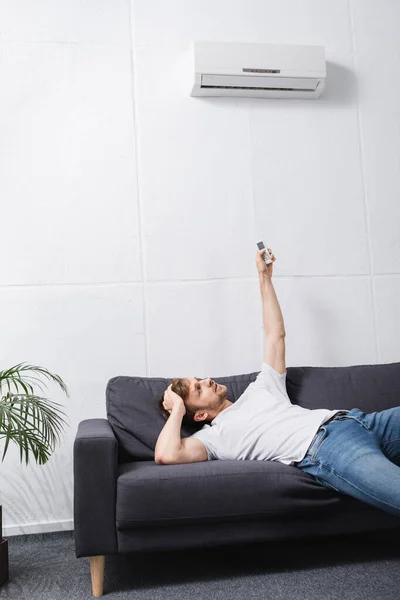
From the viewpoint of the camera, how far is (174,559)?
2732 millimetres

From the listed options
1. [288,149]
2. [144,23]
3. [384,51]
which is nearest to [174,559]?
[288,149]

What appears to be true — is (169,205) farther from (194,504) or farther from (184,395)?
(194,504)

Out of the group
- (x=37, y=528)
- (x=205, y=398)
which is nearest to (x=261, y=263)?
(x=205, y=398)

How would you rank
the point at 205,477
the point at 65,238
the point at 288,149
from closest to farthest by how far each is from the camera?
Answer: the point at 205,477, the point at 65,238, the point at 288,149

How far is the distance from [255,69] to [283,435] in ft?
6.94

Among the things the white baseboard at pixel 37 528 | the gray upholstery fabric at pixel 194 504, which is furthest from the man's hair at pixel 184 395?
the white baseboard at pixel 37 528

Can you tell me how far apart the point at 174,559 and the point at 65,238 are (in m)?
1.76

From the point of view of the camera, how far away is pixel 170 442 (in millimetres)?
2529

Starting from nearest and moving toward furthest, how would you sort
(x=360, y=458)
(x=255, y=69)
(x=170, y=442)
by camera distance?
(x=360, y=458) → (x=170, y=442) → (x=255, y=69)

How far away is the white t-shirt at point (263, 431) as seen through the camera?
2.52 m

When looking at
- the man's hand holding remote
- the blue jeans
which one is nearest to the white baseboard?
the blue jeans

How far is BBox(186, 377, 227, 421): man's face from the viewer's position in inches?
111

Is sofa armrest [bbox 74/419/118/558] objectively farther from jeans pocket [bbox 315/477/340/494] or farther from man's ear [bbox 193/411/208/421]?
jeans pocket [bbox 315/477/340/494]

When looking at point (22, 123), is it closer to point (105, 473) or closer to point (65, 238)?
point (65, 238)
